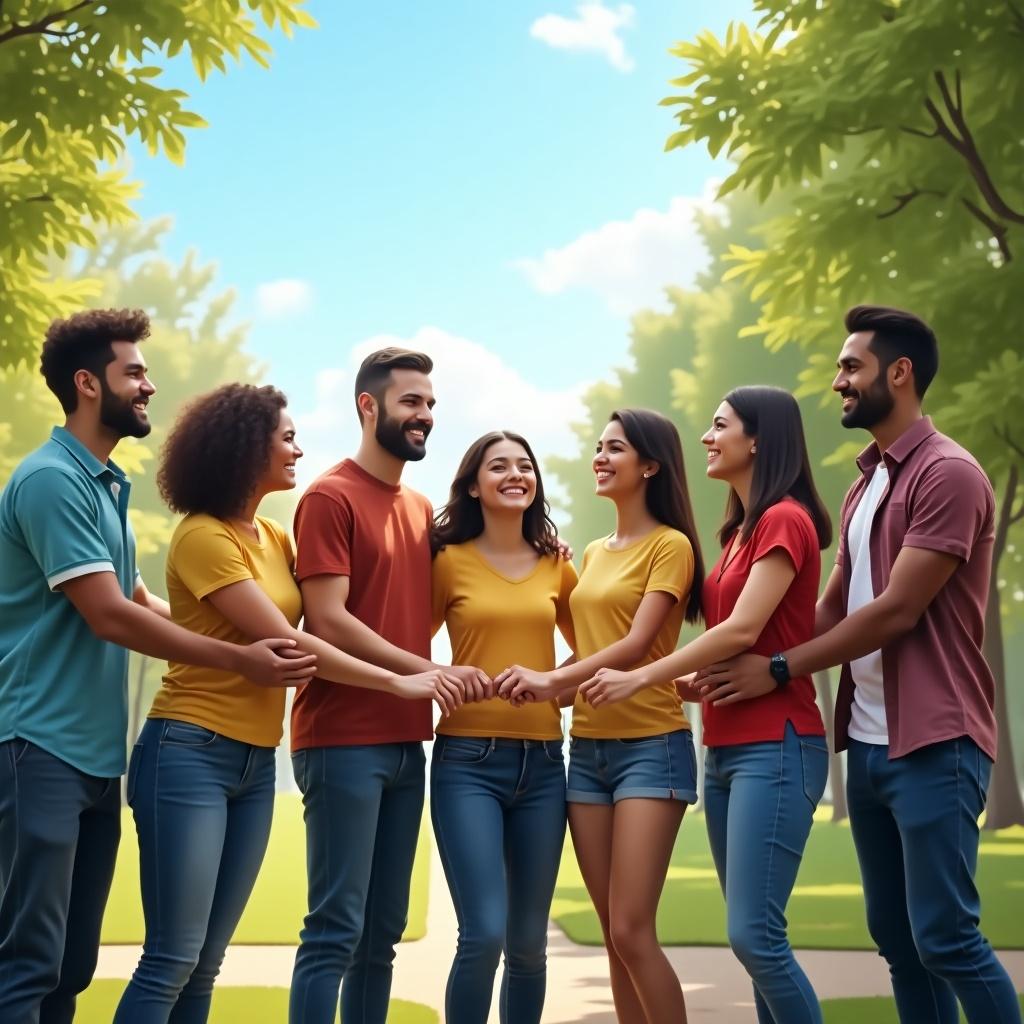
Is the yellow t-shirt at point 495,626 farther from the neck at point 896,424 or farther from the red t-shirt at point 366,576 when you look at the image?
the neck at point 896,424

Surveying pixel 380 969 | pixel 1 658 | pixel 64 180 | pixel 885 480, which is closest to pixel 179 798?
pixel 1 658

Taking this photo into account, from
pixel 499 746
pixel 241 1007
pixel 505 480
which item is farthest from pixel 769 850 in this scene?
pixel 241 1007

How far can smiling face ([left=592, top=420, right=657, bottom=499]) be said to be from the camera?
5.59m

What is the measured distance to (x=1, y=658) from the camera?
452cm

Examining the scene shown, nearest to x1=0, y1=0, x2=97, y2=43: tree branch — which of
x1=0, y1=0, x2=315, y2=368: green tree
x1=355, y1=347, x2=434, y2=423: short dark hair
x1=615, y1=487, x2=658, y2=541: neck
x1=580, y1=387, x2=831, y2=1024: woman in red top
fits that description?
x1=0, y1=0, x2=315, y2=368: green tree

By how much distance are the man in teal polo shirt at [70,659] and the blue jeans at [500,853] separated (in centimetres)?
Answer: 85

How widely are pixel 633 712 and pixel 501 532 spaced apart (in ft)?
3.08

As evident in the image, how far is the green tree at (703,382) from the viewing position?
21609 mm

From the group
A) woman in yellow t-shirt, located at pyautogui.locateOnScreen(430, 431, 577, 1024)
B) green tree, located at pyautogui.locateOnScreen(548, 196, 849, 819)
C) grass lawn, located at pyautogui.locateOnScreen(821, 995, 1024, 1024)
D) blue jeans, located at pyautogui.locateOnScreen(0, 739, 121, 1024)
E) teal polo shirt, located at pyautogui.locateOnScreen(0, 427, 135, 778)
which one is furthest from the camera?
green tree, located at pyautogui.locateOnScreen(548, 196, 849, 819)

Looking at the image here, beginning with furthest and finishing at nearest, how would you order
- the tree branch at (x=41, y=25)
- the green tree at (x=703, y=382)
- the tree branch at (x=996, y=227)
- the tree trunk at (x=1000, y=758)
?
the green tree at (x=703, y=382) < the tree trunk at (x=1000, y=758) < the tree branch at (x=996, y=227) < the tree branch at (x=41, y=25)

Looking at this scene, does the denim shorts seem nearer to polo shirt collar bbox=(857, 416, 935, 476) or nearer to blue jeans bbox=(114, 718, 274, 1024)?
blue jeans bbox=(114, 718, 274, 1024)

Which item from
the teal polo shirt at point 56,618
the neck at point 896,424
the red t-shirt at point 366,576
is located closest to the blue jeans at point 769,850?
the neck at point 896,424

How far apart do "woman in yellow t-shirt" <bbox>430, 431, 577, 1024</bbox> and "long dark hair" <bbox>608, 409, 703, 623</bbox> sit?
0.44 m

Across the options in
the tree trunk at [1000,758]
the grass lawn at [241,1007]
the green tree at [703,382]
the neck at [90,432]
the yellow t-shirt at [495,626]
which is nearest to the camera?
the neck at [90,432]
